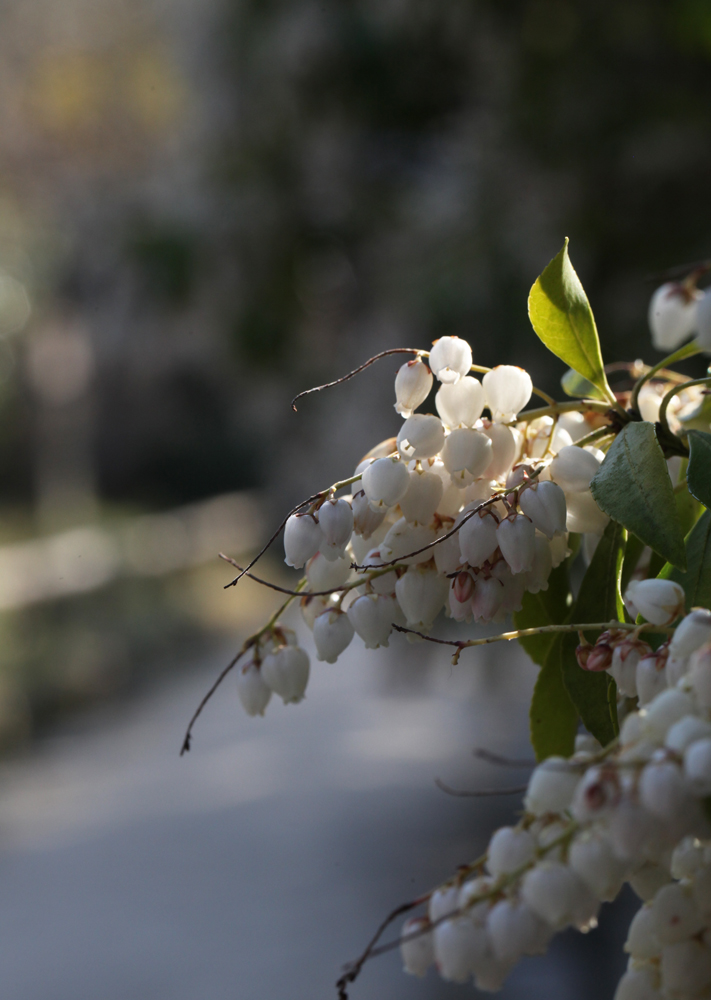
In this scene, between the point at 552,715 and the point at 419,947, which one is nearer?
the point at 419,947

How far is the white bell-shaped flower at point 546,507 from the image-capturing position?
0.29 m

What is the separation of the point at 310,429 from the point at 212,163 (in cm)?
62

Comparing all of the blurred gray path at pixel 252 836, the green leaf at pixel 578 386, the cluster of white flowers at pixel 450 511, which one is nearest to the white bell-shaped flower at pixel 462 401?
the cluster of white flowers at pixel 450 511

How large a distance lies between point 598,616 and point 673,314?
20cm

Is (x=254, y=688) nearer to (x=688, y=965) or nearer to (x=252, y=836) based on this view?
(x=688, y=965)

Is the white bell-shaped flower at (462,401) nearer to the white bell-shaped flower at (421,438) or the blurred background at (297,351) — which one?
the white bell-shaped flower at (421,438)

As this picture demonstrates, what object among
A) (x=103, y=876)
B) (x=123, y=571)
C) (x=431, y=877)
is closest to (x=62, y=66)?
(x=123, y=571)

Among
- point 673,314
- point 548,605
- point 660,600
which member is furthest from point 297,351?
point 660,600

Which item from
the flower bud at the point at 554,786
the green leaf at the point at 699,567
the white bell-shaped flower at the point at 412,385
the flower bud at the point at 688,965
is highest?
the white bell-shaped flower at the point at 412,385

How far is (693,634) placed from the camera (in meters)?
0.24

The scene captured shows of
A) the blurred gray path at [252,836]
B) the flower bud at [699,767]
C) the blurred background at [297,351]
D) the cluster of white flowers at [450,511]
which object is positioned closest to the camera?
the flower bud at [699,767]

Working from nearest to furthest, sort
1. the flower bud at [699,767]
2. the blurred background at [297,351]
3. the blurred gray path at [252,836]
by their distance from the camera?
the flower bud at [699,767]
the blurred background at [297,351]
the blurred gray path at [252,836]

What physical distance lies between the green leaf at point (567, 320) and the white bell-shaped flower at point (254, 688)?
16cm

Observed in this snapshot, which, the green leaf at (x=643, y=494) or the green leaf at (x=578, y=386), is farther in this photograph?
the green leaf at (x=578, y=386)
